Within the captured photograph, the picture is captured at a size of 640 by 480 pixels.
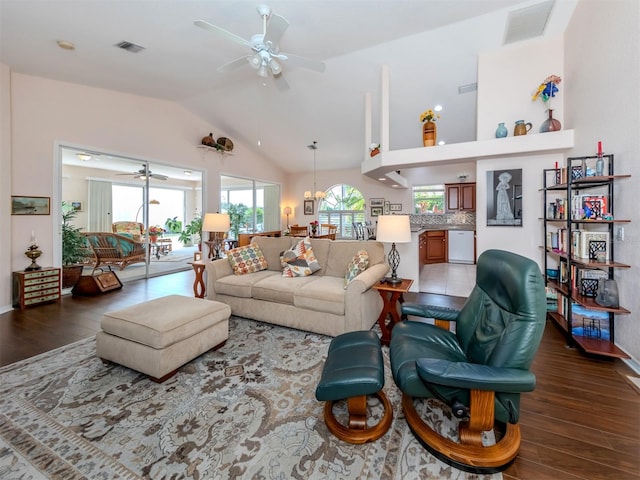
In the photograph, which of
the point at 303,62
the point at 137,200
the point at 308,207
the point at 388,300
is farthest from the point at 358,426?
the point at 308,207

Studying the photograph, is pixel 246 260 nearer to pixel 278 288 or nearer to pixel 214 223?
pixel 214 223

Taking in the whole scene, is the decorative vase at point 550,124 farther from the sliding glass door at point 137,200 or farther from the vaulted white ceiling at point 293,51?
the sliding glass door at point 137,200

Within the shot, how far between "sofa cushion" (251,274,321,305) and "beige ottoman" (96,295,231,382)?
67cm

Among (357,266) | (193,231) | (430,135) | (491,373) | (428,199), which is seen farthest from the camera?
(428,199)

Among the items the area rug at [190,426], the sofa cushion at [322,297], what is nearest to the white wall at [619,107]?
the area rug at [190,426]

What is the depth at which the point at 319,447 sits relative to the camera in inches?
59.9

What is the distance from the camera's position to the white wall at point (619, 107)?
2234 mm

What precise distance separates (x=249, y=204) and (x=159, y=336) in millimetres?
6805

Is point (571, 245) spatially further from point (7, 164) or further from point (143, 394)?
point (7, 164)

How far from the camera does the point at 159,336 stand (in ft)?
6.77

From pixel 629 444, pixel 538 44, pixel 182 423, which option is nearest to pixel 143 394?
pixel 182 423

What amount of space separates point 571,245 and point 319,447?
295cm

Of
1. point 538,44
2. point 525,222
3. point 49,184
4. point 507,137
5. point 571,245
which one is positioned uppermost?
point 538,44

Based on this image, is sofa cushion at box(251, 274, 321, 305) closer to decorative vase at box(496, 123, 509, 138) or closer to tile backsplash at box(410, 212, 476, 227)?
decorative vase at box(496, 123, 509, 138)
